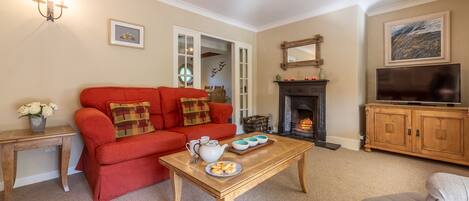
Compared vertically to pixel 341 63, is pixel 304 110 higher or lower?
lower

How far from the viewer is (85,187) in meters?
2.08

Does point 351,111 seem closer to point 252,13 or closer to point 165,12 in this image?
point 252,13

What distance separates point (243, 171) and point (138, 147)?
3.68ft

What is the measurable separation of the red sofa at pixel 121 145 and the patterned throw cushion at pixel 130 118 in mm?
100

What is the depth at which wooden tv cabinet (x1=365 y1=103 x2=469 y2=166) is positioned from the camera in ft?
8.33

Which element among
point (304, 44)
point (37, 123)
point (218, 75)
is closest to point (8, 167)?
point (37, 123)

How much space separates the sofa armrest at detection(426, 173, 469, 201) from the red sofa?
196 centimetres

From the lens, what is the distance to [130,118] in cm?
226

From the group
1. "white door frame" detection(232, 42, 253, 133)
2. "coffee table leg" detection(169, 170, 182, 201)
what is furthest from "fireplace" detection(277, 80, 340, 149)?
"coffee table leg" detection(169, 170, 182, 201)

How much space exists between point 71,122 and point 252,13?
3181mm

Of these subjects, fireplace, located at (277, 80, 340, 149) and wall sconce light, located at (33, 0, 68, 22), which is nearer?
wall sconce light, located at (33, 0, 68, 22)

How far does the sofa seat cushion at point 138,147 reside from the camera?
5.84 feet

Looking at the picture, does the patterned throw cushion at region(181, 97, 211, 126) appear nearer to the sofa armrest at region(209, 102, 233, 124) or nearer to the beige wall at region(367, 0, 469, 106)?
the sofa armrest at region(209, 102, 233, 124)

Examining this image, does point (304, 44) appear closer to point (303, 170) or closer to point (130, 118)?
point (303, 170)
